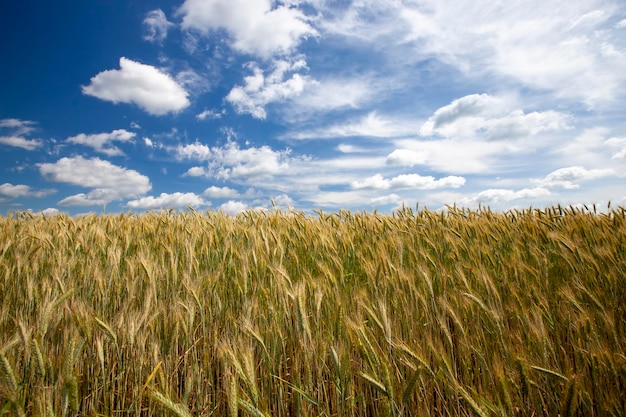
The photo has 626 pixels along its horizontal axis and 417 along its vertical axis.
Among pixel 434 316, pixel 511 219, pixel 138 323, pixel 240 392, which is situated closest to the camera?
pixel 240 392

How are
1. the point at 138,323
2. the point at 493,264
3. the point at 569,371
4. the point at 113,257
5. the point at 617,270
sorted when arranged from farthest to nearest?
the point at 493,264, the point at 113,257, the point at 617,270, the point at 138,323, the point at 569,371

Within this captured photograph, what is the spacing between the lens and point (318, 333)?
65.2 inches

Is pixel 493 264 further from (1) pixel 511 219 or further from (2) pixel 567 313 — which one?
(1) pixel 511 219

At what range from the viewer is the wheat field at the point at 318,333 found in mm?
1300

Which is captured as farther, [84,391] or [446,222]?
[446,222]

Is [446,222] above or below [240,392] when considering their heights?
above

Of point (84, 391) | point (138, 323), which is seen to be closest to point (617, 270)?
point (138, 323)

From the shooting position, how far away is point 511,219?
4789mm

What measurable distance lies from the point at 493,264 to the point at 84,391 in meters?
2.61

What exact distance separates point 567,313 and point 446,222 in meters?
2.57

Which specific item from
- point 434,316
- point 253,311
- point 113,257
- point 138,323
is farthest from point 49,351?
point 434,316

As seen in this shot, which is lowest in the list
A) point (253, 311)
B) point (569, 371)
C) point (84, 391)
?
point (84, 391)

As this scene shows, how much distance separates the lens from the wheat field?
130 centimetres

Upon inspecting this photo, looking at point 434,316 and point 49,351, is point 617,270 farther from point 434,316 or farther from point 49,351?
point 49,351
